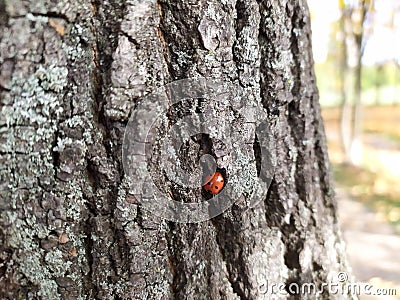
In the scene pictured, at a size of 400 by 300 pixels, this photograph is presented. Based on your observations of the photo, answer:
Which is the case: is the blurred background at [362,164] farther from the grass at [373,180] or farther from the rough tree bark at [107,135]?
the rough tree bark at [107,135]

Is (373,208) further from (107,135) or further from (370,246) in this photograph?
(107,135)

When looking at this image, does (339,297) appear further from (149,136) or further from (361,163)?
(361,163)

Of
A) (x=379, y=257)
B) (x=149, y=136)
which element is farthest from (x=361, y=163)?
(x=149, y=136)

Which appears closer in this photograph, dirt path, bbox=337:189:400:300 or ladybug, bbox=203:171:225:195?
ladybug, bbox=203:171:225:195

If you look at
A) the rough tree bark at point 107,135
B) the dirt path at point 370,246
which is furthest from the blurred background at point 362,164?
the rough tree bark at point 107,135

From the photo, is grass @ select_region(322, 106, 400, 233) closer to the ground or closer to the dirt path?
the ground

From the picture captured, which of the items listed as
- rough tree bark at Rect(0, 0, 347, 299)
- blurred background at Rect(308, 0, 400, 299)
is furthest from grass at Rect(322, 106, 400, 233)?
rough tree bark at Rect(0, 0, 347, 299)
